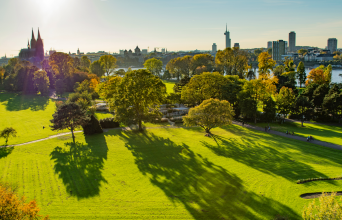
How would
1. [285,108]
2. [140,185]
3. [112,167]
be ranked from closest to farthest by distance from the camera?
[140,185]
[112,167]
[285,108]

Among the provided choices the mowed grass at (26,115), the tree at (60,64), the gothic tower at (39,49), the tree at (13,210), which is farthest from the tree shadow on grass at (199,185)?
the gothic tower at (39,49)

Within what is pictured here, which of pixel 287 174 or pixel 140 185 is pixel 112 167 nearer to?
pixel 140 185

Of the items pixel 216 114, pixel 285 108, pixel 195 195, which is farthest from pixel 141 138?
pixel 285 108

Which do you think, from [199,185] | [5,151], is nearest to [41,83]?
[5,151]

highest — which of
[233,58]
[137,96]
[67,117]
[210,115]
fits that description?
[233,58]

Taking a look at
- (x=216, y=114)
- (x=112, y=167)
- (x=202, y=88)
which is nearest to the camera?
(x=112, y=167)

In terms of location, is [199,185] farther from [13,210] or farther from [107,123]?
[107,123]
